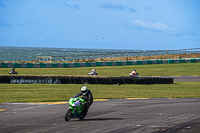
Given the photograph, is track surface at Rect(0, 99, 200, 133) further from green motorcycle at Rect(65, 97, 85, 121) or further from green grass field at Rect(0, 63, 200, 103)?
green grass field at Rect(0, 63, 200, 103)

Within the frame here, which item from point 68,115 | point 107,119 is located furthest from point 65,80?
point 68,115

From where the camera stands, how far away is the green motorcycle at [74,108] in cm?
1029

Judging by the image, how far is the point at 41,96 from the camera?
60.2 feet

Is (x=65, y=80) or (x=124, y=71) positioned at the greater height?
(x=124, y=71)

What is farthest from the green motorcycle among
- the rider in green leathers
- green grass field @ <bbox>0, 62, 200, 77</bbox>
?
green grass field @ <bbox>0, 62, 200, 77</bbox>

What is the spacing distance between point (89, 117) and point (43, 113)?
2.04 metres

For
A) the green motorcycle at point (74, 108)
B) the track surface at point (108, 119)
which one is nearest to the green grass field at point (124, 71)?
the track surface at point (108, 119)

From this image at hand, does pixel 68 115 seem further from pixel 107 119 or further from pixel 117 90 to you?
pixel 117 90

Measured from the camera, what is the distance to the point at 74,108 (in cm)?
1041

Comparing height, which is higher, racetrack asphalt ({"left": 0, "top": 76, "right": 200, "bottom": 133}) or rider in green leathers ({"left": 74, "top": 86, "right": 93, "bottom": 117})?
rider in green leathers ({"left": 74, "top": 86, "right": 93, "bottom": 117})

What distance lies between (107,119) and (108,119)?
0.04 metres

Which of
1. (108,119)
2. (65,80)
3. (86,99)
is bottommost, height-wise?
(108,119)

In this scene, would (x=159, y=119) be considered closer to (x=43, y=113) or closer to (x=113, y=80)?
(x=43, y=113)

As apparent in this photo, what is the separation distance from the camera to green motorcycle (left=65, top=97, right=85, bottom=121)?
1029 centimetres
